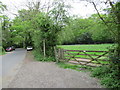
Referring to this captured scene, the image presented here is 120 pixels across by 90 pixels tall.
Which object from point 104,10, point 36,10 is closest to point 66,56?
point 104,10

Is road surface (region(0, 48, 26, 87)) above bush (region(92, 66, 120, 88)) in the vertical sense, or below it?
below

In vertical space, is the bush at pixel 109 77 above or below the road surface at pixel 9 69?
above

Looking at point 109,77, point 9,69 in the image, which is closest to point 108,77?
point 109,77

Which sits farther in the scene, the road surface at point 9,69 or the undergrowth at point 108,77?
the road surface at point 9,69

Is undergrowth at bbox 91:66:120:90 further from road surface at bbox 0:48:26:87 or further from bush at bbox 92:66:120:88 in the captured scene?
road surface at bbox 0:48:26:87

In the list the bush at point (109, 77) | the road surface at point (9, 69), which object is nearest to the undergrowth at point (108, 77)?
the bush at point (109, 77)

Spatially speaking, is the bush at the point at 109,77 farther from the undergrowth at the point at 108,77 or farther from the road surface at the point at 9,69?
the road surface at the point at 9,69

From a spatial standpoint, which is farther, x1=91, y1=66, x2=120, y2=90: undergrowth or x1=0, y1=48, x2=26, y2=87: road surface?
x1=0, y1=48, x2=26, y2=87: road surface

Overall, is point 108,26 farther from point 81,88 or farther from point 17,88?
point 17,88

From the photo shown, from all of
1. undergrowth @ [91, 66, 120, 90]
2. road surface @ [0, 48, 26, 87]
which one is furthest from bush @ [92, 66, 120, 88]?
road surface @ [0, 48, 26, 87]

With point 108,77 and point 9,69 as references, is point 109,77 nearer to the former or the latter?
point 108,77

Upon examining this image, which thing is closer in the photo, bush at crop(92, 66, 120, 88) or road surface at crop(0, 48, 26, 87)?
bush at crop(92, 66, 120, 88)

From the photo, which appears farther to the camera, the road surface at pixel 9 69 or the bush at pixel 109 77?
the road surface at pixel 9 69

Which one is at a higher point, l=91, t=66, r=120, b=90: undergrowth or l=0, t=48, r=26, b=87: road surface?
l=91, t=66, r=120, b=90: undergrowth
